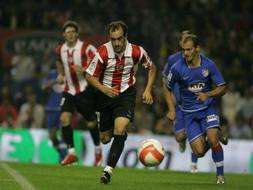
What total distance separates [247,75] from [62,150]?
6.66 m

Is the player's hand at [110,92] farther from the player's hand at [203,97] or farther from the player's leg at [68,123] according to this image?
Result: the player's leg at [68,123]

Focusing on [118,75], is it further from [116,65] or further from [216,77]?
[216,77]

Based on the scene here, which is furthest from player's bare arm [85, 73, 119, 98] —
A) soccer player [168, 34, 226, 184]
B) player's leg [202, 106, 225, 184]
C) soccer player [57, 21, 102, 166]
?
soccer player [57, 21, 102, 166]

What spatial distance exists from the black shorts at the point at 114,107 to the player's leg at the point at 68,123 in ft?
9.26

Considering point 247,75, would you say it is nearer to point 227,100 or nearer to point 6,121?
point 227,100

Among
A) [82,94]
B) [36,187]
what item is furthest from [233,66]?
[36,187]

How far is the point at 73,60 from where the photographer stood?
1534cm

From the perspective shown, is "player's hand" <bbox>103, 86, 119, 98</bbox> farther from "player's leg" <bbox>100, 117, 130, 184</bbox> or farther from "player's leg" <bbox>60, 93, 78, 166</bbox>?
"player's leg" <bbox>60, 93, 78, 166</bbox>

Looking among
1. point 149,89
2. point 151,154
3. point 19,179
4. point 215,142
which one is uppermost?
point 149,89

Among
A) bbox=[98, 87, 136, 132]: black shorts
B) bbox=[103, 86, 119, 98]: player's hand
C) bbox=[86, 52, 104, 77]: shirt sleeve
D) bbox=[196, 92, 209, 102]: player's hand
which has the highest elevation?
bbox=[86, 52, 104, 77]: shirt sleeve

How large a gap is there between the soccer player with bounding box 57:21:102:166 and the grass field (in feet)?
3.29

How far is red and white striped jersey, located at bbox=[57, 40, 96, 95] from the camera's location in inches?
604

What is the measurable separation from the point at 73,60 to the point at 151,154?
3647 millimetres

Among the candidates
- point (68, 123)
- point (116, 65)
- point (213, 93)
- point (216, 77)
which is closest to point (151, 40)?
point (68, 123)
